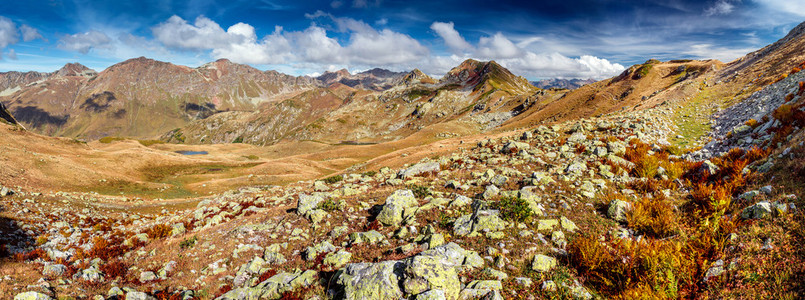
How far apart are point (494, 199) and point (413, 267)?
7.31m

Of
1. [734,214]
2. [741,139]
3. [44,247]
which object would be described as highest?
[741,139]

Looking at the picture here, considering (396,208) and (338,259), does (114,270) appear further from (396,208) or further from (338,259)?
(396,208)

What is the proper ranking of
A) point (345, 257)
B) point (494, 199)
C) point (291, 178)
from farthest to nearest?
point (291, 178) < point (494, 199) < point (345, 257)

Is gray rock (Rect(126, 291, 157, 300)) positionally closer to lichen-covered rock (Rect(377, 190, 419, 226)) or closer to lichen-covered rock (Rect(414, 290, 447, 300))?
lichen-covered rock (Rect(377, 190, 419, 226))

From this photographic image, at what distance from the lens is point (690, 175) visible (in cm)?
1366

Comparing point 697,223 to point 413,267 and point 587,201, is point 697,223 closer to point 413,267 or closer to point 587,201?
point 587,201

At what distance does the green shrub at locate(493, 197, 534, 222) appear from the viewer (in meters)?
10.8

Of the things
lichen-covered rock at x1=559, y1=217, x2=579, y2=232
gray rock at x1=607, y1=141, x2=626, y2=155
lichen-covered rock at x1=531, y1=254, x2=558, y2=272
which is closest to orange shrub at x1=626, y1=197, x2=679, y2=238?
lichen-covered rock at x1=559, y1=217, x2=579, y2=232

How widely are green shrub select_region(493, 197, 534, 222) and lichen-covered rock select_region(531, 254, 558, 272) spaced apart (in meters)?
2.64

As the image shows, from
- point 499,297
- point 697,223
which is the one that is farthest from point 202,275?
point 697,223

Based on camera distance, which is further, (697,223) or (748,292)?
(697,223)

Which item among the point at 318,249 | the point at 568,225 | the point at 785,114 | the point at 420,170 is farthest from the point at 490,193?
the point at 785,114

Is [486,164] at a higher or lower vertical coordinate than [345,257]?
higher

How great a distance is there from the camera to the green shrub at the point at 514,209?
10757mm
